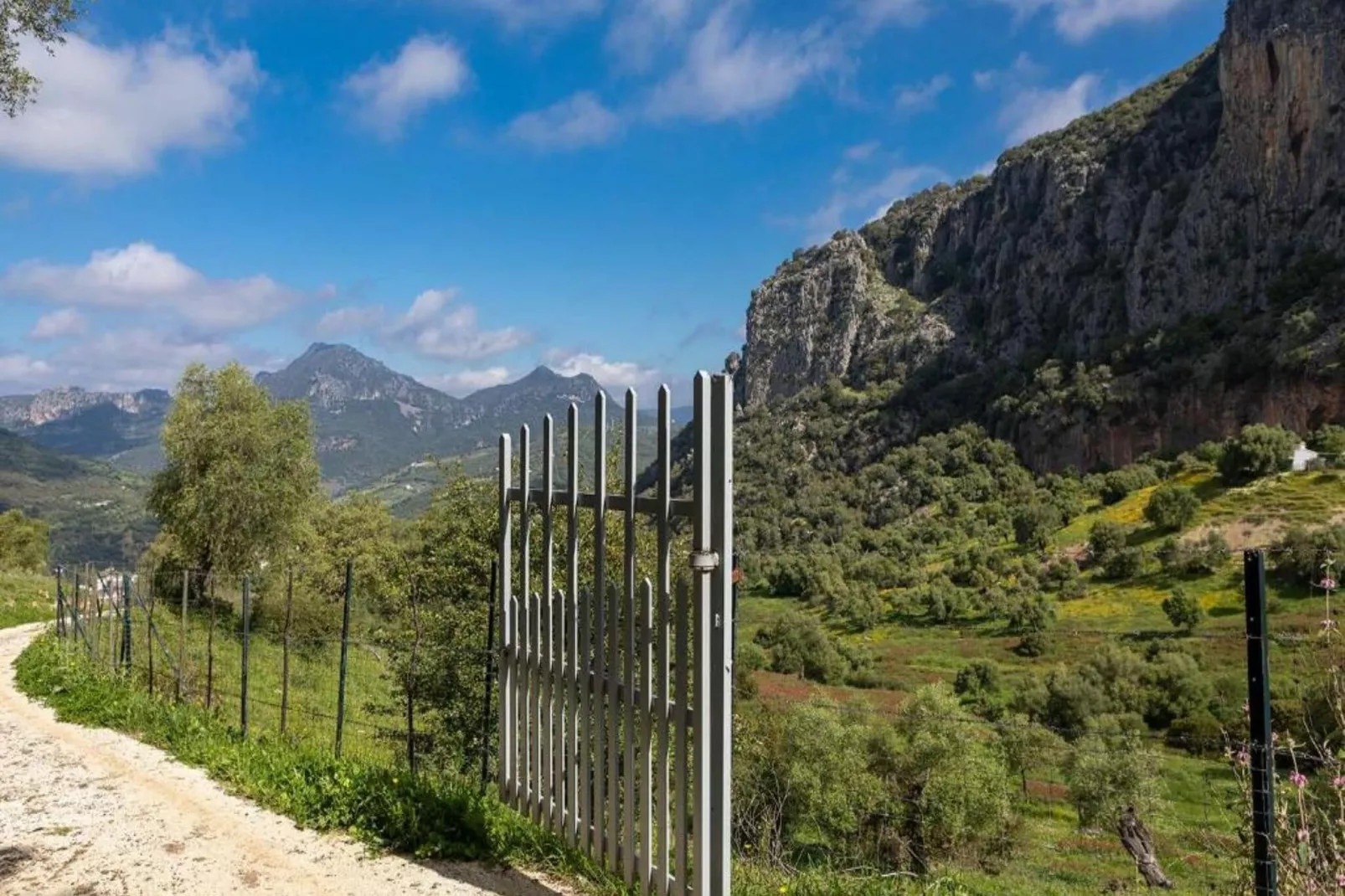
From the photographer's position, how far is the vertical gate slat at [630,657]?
4270 millimetres

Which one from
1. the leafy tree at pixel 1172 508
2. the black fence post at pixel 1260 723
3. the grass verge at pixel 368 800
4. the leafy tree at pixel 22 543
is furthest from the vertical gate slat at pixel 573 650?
the leafy tree at pixel 1172 508

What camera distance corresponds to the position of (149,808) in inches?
255

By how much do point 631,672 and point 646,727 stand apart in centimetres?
29

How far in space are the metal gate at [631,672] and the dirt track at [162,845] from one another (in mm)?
787

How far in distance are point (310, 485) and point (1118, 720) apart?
112 ft

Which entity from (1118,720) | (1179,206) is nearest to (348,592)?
(1118,720)

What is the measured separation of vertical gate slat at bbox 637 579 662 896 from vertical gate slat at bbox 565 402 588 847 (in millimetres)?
610

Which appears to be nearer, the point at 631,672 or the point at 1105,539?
the point at 631,672

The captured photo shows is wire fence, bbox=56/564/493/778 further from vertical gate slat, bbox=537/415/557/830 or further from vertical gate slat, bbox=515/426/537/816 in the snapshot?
vertical gate slat, bbox=537/415/557/830

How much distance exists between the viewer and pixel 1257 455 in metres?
63.7

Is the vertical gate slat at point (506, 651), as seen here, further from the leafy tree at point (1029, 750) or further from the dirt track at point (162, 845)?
the leafy tree at point (1029, 750)

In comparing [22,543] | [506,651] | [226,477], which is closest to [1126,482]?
[226,477]

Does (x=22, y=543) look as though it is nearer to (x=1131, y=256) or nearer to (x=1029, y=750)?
(x=1029, y=750)

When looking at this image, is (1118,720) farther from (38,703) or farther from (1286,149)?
(1286,149)
